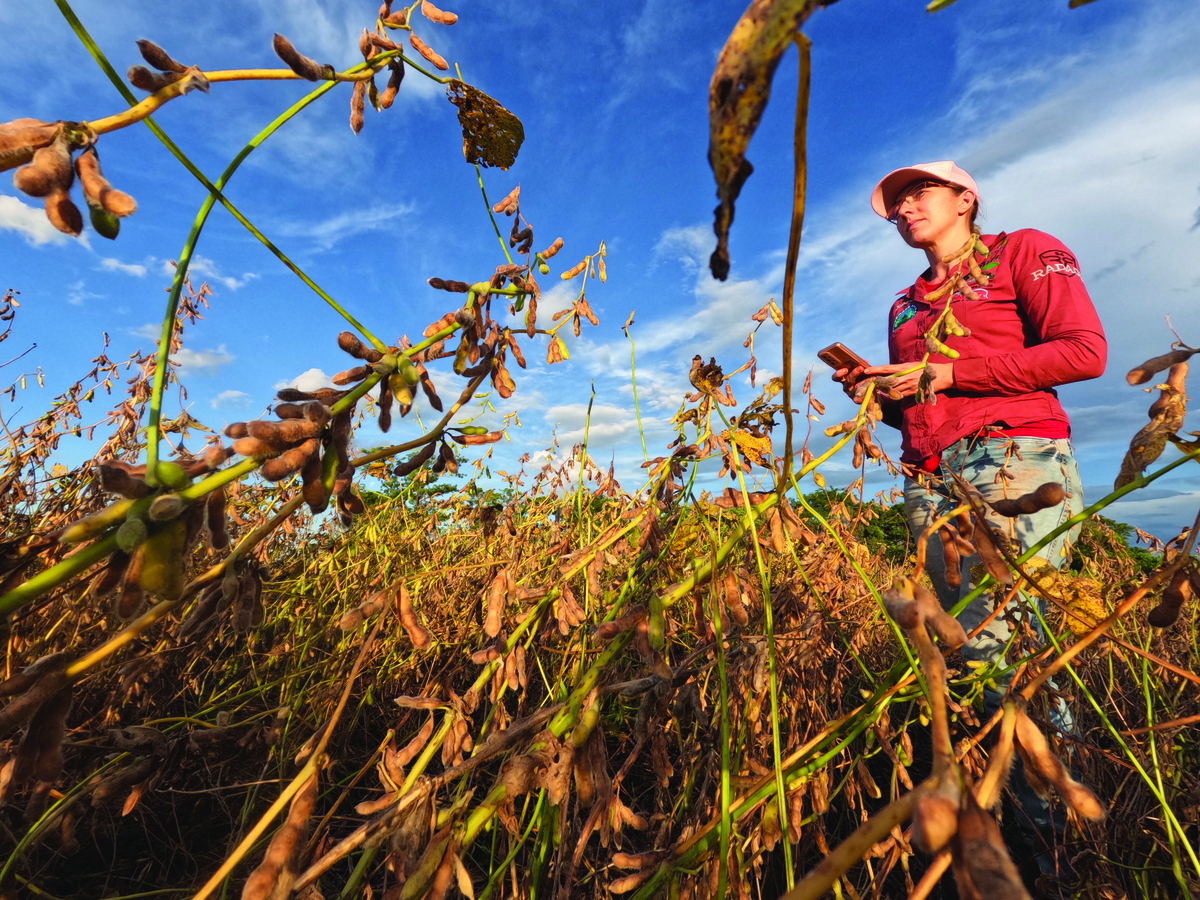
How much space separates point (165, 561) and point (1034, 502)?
909mm

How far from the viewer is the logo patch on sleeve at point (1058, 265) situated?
79.5 inches

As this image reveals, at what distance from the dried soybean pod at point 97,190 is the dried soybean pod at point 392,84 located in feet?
1.48

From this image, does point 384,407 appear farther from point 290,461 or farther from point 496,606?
point 496,606

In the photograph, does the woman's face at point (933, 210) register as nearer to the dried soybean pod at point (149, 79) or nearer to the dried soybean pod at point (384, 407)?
the dried soybean pod at point (384, 407)

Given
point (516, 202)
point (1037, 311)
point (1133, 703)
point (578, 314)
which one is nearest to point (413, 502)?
point (578, 314)

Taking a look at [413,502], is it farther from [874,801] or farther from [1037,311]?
[1037,311]

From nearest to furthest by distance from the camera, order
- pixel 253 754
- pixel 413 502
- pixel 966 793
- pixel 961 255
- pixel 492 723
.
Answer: pixel 966 793 < pixel 492 723 < pixel 961 255 < pixel 253 754 < pixel 413 502

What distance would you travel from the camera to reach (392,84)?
0.93 m

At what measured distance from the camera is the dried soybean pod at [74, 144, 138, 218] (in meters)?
0.57

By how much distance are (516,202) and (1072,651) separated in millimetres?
1064

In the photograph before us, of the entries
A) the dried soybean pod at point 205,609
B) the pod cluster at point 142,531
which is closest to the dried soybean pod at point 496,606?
the dried soybean pod at point 205,609

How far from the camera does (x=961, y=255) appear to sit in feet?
4.02

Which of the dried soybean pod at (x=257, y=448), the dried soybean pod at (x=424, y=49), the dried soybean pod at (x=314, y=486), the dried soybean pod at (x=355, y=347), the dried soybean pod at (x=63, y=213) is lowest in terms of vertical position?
the dried soybean pod at (x=314, y=486)

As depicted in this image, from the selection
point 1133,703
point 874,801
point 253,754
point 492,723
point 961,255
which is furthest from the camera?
point 1133,703
